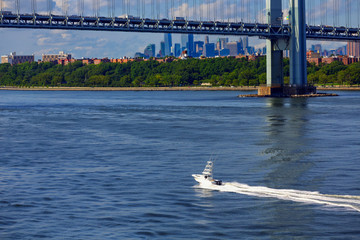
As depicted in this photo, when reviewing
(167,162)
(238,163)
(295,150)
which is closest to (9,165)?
(167,162)

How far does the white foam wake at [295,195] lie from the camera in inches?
753

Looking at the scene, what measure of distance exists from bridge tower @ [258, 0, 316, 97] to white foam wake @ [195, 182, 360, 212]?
83888 mm

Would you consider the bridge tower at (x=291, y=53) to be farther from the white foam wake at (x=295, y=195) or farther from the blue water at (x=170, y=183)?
the white foam wake at (x=295, y=195)

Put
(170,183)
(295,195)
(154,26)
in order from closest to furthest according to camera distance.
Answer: (295,195) → (170,183) → (154,26)

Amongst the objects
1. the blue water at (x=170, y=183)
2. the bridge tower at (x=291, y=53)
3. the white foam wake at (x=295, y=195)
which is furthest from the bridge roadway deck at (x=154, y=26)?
the white foam wake at (x=295, y=195)

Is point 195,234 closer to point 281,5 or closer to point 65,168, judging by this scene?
point 65,168

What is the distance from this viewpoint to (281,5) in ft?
355

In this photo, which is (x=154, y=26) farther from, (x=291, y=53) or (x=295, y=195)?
(x=295, y=195)

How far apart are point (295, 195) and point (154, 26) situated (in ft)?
280

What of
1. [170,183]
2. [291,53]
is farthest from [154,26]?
[170,183]

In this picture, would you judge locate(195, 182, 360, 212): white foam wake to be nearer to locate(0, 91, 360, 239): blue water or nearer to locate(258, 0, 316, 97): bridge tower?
locate(0, 91, 360, 239): blue water

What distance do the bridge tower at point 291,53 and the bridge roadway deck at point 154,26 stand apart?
154 cm

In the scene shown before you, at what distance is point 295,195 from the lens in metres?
20.4

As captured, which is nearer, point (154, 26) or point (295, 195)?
point (295, 195)
